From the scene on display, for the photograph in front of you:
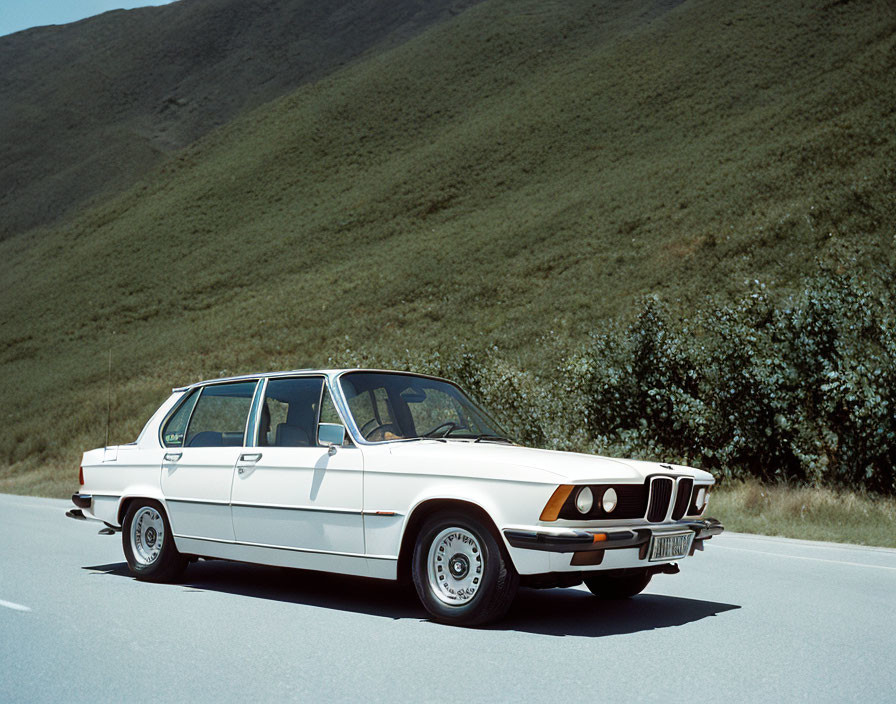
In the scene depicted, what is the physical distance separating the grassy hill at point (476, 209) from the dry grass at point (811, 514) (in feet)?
39.1

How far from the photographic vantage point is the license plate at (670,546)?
241 inches

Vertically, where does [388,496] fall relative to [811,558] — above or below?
above

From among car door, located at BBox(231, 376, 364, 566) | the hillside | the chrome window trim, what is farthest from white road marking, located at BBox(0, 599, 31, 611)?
the hillside

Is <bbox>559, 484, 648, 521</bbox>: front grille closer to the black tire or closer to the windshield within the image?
the black tire

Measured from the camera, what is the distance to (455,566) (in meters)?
6.12

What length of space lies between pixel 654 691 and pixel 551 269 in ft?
139

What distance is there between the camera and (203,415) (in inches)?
328

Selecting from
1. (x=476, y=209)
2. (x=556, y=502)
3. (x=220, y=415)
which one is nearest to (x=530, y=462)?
(x=556, y=502)

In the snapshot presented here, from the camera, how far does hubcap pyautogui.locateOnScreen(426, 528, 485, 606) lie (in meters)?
6.05

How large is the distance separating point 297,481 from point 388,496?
0.88 metres

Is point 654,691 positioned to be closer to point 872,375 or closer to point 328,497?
point 328,497

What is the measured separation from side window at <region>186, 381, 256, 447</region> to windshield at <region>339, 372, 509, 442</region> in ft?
3.67

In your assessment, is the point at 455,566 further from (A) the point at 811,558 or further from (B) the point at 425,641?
(A) the point at 811,558

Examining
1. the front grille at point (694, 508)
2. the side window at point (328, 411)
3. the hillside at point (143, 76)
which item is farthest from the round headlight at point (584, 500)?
the hillside at point (143, 76)
